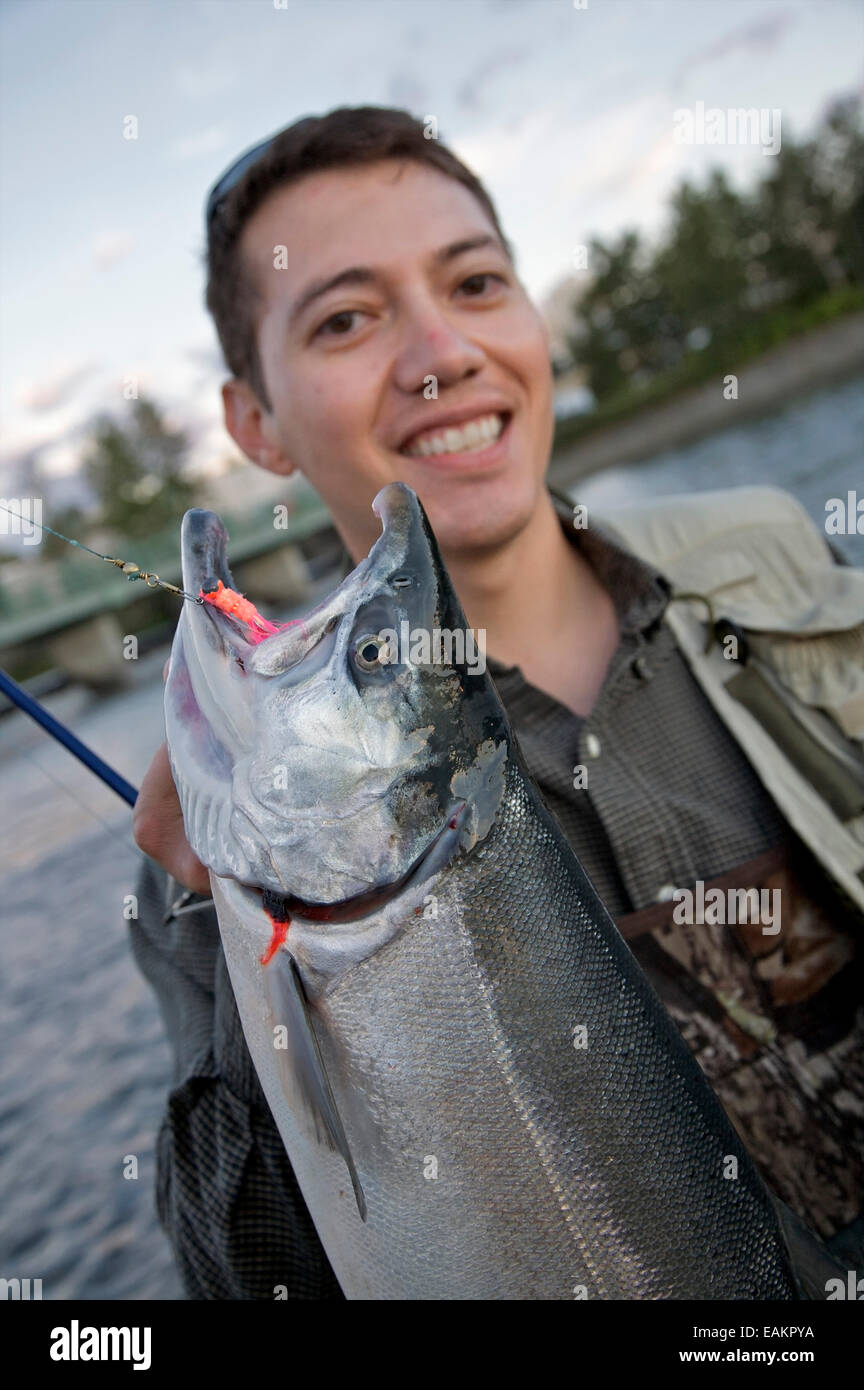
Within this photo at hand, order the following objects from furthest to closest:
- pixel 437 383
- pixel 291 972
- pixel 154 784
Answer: pixel 437 383, pixel 154 784, pixel 291 972

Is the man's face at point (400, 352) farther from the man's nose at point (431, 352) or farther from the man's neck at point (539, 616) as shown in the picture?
the man's neck at point (539, 616)

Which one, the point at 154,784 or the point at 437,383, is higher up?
the point at 437,383

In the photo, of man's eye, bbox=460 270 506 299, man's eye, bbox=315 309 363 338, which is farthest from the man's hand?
man's eye, bbox=460 270 506 299

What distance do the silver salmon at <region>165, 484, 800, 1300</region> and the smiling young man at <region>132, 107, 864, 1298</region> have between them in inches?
21.6

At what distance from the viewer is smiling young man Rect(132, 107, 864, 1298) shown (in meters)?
2.30

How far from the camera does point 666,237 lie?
59375mm

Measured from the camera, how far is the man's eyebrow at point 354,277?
2.66 m

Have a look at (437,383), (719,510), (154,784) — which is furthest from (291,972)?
(719,510)

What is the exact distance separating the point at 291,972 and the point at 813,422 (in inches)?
1025

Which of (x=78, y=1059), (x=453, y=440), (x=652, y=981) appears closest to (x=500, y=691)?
(x=453, y=440)

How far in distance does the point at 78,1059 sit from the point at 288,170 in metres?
5.55

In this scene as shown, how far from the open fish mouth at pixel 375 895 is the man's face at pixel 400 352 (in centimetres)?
122

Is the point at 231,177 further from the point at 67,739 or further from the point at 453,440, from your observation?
the point at 67,739
